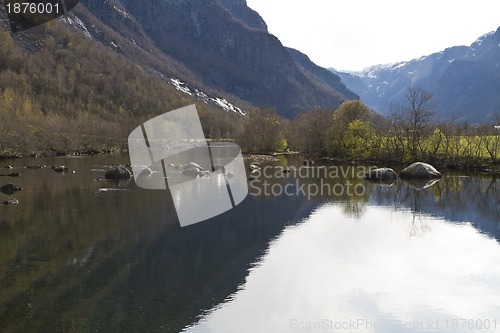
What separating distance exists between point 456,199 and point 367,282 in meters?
25.0

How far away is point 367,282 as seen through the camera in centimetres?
1894

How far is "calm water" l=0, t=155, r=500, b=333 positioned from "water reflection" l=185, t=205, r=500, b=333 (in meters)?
0.06

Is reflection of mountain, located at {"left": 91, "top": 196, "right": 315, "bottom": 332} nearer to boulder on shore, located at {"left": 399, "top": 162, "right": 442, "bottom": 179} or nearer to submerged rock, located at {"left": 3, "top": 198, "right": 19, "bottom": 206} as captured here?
submerged rock, located at {"left": 3, "top": 198, "right": 19, "bottom": 206}

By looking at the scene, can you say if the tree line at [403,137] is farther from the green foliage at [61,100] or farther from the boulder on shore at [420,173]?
the green foliage at [61,100]

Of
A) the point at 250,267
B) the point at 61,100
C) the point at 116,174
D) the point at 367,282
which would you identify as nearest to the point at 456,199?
the point at 367,282

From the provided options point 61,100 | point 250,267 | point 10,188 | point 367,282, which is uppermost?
point 61,100

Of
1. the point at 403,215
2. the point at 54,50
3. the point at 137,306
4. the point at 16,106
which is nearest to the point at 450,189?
the point at 403,215

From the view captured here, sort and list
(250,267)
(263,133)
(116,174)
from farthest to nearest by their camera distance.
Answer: (263,133)
(116,174)
(250,267)

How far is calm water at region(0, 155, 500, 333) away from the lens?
15180 millimetres

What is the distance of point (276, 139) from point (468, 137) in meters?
44.8

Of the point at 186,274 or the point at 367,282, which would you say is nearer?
the point at 367,282

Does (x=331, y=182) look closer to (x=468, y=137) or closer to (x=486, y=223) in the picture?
(x=486, y=223)

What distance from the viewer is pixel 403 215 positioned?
3338 cm

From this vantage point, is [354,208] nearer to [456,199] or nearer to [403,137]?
[456,199]
